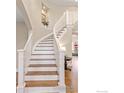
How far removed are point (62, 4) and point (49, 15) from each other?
93 centimetres

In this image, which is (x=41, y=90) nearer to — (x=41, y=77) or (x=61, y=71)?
(x=41, y=77)

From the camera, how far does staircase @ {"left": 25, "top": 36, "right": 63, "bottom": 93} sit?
480 centimetres

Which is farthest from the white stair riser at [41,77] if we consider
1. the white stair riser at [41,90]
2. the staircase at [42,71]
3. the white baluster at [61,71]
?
the white stair riser at [41,90]

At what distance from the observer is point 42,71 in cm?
573

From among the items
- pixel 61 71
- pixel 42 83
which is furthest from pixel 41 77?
pixel 61 71

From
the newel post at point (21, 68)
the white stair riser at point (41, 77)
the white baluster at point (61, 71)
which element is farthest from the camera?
the white stair riser at point (41, 77)

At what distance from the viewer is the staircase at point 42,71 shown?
15.7 ft

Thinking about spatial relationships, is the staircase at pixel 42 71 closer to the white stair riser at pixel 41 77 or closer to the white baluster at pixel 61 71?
the white stair riser at pixel 41 77
